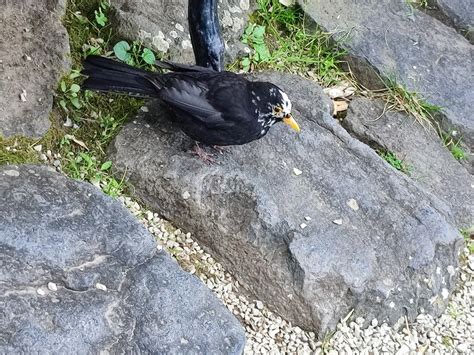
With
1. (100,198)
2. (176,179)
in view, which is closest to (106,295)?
(100,198)

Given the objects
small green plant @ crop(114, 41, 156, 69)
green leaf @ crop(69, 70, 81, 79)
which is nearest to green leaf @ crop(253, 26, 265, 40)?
small green plant @ crop(114, 41, 156, 69)

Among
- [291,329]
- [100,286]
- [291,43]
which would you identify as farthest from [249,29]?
[100,286]

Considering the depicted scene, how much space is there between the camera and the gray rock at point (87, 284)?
2904 millimetres

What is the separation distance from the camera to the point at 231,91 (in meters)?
3.86

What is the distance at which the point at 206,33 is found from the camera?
4023 millimetres

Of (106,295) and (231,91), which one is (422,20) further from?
(106,295)

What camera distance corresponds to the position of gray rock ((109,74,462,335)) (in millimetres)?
3756

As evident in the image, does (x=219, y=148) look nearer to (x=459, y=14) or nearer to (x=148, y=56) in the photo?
(x=148, y=56)

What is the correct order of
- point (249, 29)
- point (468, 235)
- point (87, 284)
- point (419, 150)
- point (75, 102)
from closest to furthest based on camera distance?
point (87, 284) < point (75, 102) < point (468, 235) < point (419, 150) < point (249, 29)

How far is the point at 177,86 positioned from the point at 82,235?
0.98 metres

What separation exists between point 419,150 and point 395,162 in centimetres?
26

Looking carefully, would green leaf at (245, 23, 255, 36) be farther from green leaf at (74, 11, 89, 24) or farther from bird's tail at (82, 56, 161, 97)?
bird's tail at (82, 56, 161, 97)

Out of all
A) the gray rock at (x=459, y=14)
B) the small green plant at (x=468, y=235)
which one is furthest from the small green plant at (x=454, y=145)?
the gray rock at (x=459, y=14)

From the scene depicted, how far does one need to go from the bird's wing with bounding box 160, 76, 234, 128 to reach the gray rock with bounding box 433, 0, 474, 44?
2.95 m
